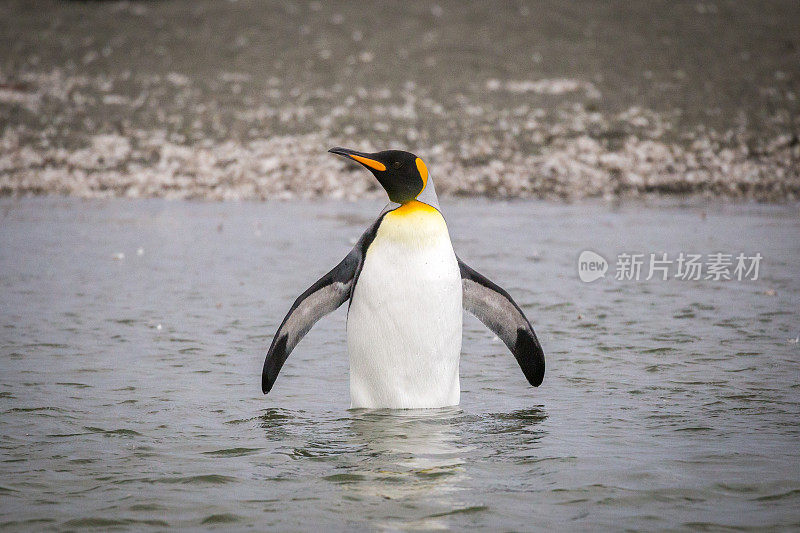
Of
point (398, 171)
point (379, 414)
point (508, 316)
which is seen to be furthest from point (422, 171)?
point (379, 414)

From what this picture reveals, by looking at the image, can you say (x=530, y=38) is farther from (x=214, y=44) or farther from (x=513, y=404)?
(x=513, y=404)

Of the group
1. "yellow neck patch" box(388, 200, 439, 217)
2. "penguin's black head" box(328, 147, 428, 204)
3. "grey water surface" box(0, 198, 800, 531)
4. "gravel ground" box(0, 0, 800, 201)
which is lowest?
"grey water surface" box(0, 198, 800, 531)

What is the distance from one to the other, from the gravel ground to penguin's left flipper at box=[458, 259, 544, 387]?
1466 centimetres

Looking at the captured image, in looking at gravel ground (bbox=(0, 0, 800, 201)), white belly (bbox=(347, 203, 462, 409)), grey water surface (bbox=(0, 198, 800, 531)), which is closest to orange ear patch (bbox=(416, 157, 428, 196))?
white belly (bbox=(347, 203, 462, 409))

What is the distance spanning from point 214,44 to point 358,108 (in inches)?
299

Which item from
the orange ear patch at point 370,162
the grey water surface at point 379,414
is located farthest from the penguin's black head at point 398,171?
the grey water surface at point 379,414

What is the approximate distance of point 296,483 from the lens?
15.6ft

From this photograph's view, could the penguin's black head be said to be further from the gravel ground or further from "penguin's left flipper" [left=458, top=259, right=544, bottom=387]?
the gravel ground

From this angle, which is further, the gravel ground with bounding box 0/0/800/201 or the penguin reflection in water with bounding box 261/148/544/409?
the gravel ground with bounding box 0/0/800/201

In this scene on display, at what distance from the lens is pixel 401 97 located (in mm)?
26297

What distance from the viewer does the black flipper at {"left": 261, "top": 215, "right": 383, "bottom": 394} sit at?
625 centimetres

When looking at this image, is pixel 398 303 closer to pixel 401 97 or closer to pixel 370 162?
pixel 370 162

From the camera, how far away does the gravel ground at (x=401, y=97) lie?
2203 cm

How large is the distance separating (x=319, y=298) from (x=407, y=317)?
1.88 feet
